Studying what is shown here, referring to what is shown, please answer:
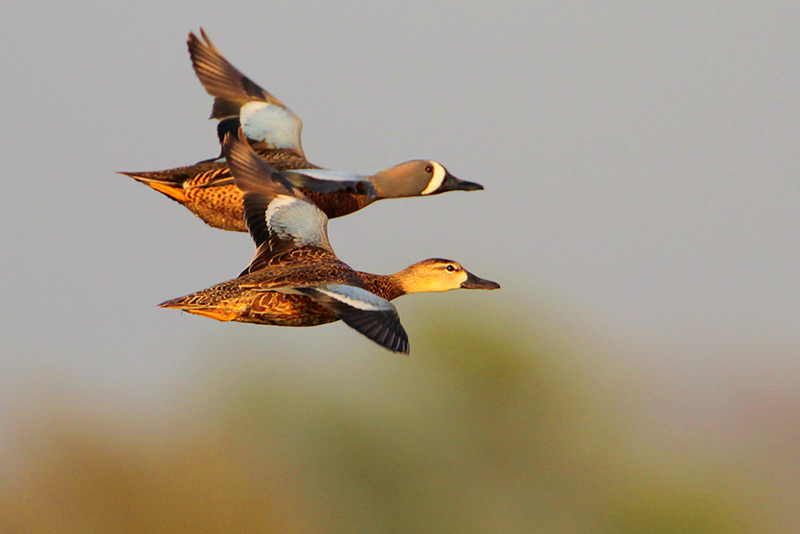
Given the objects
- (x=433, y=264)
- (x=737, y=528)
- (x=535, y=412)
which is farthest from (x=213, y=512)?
(x=433, y=264)

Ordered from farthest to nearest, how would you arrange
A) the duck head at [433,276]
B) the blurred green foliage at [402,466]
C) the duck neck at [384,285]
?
the blurred green foliage at [402,466]
the duck head at [433,276]
the duck neck at [384,285]

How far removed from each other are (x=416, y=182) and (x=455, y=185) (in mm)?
362

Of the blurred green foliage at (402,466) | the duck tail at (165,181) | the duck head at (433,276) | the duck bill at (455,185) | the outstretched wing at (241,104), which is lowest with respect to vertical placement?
the blurred green foliage at (402,466)

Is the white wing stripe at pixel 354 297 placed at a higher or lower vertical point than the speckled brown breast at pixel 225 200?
lower

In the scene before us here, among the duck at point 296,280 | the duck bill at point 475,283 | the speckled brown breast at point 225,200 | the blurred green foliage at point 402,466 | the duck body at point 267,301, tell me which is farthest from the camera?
the blurred green foliage at point 402,466

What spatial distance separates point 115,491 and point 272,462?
7.05 meters

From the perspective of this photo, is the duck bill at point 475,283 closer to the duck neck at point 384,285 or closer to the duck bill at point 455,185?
the duck neck at point 384,285

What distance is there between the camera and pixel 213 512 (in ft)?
79.3

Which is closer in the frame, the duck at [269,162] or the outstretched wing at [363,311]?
the outstretched wing at [363,311]

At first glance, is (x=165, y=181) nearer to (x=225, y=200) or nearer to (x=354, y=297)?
(x=225, y=200)

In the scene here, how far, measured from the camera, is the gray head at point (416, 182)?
36.1 feet

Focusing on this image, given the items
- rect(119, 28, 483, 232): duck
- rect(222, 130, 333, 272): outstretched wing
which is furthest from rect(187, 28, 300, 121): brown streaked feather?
rect(222, 130, 333, 272): outstretched wing

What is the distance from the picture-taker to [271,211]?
9.10 metres

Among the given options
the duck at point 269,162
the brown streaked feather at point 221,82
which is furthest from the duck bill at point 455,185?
the brown streaked feather at point 221,82
